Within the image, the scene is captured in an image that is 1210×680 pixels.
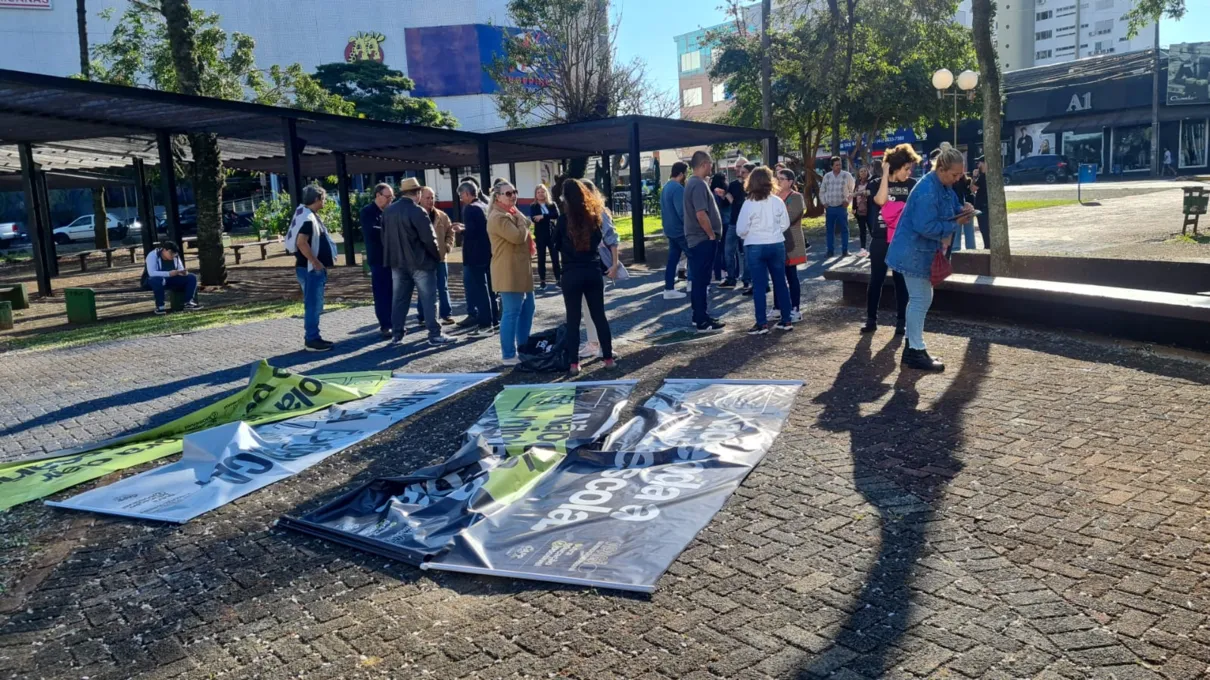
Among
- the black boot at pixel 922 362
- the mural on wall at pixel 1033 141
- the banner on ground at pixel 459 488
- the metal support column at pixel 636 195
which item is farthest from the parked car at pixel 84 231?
the mural on wall at pixel 1033 141

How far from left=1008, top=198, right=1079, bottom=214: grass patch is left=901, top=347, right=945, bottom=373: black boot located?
19682 millimetres

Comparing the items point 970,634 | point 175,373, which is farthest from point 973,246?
point 970,634

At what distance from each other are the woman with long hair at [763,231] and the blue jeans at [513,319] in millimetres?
2205

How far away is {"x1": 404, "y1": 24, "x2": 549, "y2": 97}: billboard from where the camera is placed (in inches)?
2950

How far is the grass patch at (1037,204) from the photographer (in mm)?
25656

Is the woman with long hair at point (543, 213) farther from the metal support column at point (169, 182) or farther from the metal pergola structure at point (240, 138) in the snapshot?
the metal support column at point (169, 182)

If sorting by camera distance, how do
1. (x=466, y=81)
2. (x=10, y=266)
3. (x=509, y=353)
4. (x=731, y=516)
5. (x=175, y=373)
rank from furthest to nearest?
(x=466, y=81), (x=10, y=266), (x=175, y=373), (x=509, y=353), (x=731, y=516)

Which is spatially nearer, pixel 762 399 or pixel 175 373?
pixel 762 399

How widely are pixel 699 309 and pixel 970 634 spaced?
6.58 meters

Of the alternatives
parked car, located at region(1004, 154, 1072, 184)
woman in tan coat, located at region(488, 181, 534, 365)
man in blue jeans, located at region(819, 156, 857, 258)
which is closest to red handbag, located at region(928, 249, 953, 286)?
woman in tan coat, located at region(488, 181, 534, 365)

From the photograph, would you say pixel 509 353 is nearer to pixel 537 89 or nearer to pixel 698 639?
pixel 698 639

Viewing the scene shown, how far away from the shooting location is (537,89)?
3359 cm

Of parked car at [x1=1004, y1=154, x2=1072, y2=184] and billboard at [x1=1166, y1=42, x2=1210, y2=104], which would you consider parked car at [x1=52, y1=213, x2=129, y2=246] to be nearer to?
parked car at [x1=1004, y1=154, x2=1072, y2=184]

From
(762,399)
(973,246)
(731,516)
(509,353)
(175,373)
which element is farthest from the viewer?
(973,246)
